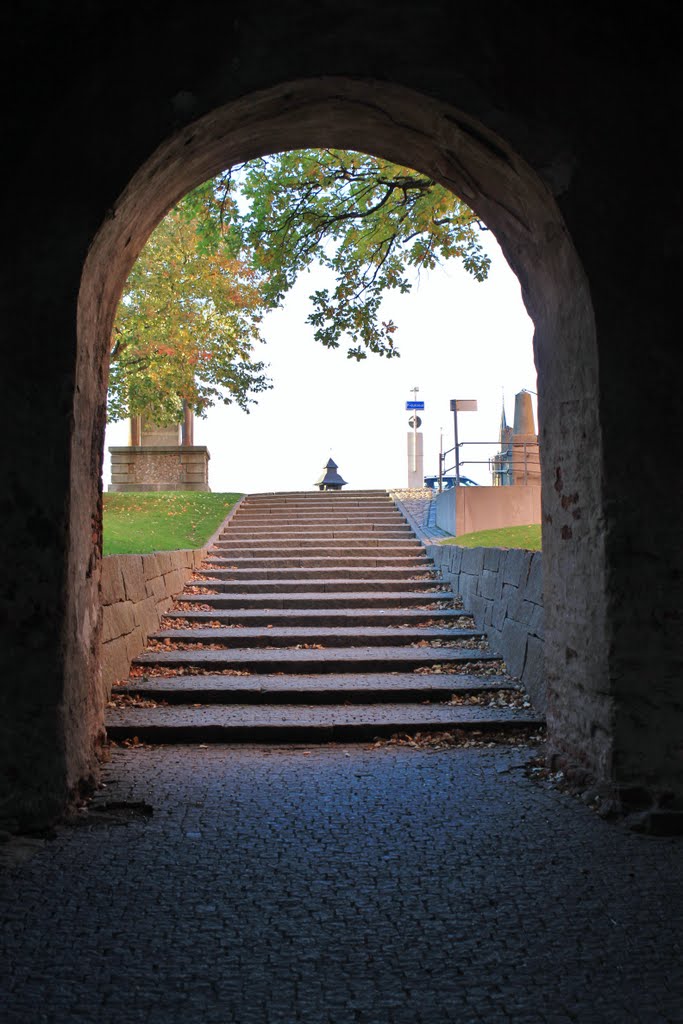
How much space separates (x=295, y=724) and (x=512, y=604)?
2.52 metres

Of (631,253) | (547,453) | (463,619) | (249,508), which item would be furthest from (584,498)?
(249,508)

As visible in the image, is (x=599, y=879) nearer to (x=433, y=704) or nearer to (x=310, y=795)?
(x=310, y=795)

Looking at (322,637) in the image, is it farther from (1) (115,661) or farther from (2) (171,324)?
(2) (171,324)

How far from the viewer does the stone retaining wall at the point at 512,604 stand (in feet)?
21.0

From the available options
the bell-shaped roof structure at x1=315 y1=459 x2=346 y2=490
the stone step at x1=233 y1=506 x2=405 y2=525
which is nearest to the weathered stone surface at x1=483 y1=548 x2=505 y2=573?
the stone step at x1=233 y1=506 x2=405 y2=525

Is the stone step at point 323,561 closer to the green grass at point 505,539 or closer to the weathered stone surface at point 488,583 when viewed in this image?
the green grass at point 505,539

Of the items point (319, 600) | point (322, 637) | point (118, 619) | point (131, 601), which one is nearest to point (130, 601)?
point (131, 601)

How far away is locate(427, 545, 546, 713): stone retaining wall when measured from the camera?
639cm

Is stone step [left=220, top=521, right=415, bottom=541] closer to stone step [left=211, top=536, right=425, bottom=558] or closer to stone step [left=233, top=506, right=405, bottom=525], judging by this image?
stone step [left=211, top=536, right=425, bottom=558]

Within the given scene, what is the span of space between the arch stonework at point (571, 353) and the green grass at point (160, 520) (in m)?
5.87

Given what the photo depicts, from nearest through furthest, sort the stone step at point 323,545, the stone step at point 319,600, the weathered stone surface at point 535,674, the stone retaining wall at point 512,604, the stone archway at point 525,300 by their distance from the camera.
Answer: the stone archway at point 525,300
the weathered stone surface at point 535,674
the stone retaining wall at point 512,604
the stone step at point 319,600
the stone step at point 323,545

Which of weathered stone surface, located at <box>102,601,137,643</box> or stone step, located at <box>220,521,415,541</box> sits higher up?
stone step, located at <box>220,521,415,541</box>

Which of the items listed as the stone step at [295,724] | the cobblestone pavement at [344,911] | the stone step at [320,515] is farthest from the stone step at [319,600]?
the cobblestone pavement at [344,911]

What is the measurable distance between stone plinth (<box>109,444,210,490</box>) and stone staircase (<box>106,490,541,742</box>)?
855 cm
